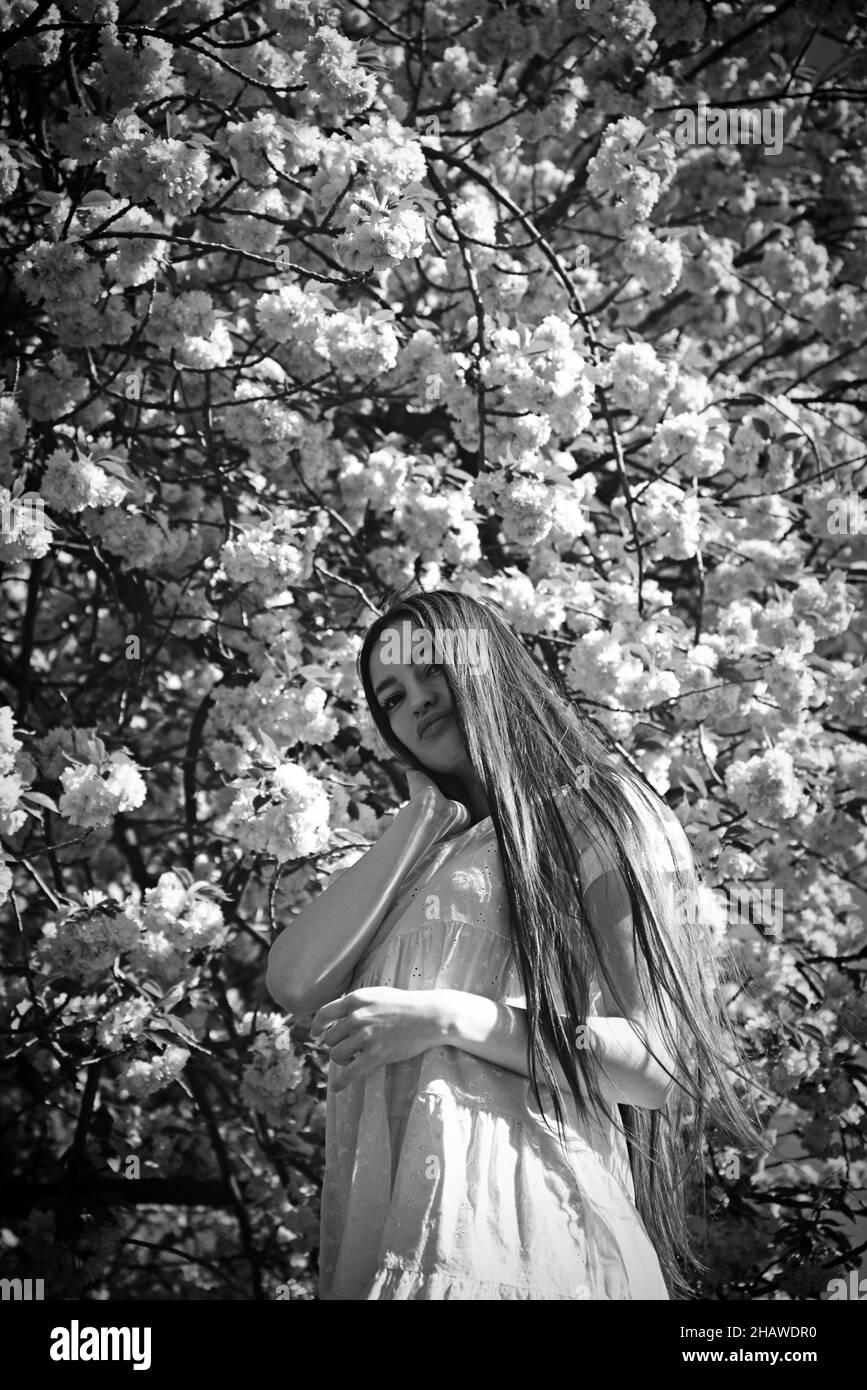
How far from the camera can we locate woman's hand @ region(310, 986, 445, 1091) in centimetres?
184

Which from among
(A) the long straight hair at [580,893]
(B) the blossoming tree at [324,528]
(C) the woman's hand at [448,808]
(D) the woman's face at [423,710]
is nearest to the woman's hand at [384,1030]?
(A) the long straight hair at [580,893]

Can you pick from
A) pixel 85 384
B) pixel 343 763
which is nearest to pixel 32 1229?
pixel 343 763

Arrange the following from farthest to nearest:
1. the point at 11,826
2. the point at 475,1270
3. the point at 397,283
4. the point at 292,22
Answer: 1. the point at 397,283
2. the point at 292,22
3. the point at 11,826
4. the point at 475,1270

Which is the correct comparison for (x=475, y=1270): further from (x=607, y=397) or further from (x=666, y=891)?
(x=607, y=397)

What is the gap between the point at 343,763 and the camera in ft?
13.2

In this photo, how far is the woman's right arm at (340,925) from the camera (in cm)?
210

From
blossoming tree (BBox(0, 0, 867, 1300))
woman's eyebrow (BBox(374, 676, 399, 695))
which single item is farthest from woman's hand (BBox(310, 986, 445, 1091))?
blossoming tree (BBox(0, 0, 867, 1300))

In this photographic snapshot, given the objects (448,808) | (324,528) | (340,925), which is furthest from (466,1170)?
(324,528)

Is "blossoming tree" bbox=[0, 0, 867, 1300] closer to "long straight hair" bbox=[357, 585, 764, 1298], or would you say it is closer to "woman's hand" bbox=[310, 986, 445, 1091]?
"long straight hair" bbox=[357, 585, 764, 1298]

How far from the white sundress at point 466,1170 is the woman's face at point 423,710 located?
26 cm

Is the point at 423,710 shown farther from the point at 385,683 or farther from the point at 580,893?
the point at 580,893

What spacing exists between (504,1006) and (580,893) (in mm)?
229

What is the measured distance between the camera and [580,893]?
2062mm
